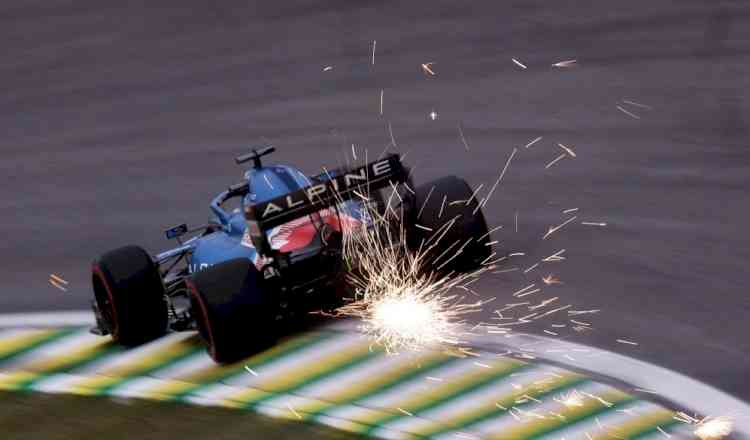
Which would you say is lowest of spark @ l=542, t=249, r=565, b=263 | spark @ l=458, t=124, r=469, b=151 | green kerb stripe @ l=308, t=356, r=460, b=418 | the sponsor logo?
green kerb stripe @ l=308, t=356, r=460, b=418

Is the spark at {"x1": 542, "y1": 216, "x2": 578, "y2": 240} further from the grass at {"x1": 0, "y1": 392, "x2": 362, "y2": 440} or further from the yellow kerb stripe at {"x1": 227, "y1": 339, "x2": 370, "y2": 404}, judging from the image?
the grass at {"x1": 0, "y1": 392, "x2": 362, "y2": 440}

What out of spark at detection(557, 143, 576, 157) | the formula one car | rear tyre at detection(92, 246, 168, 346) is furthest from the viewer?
spark at detection(557, 143, 576, 157)

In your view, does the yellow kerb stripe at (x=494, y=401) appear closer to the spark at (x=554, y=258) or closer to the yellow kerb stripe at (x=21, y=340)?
the spark at (x=554, y=258)

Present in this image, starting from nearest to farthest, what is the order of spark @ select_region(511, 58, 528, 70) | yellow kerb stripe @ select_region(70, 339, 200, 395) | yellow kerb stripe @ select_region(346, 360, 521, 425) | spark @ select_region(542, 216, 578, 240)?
yellow kerb stripe @ select_region(346, 360, 521, 425) < yellow kerb stripe @ select_region(70, 339, 200, 395) < spark @ select_region(542, 216, 578, 240) < spark @ select_region(511, 58, 528, 70)

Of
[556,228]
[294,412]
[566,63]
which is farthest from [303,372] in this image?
[566,63]

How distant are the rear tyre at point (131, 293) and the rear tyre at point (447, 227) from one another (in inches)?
73.1

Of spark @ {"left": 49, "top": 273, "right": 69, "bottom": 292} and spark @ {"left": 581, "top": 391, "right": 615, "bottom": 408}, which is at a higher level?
spark @ {"left": 49, "top": 273, "right": 69, "bottom": 292}

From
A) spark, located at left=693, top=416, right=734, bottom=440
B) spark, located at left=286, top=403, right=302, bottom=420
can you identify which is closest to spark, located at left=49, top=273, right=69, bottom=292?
spark, located at left=286, top=403, right=302, bottom=420

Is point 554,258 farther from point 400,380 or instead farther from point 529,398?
point 529,398

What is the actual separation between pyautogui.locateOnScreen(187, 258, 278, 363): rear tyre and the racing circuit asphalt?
179cm

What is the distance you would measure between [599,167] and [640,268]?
105 inches

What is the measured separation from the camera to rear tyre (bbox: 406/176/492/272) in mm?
9055

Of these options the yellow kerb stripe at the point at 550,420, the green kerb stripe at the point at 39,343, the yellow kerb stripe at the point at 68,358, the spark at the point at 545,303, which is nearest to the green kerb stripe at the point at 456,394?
the yellow kerb stripe at the point at 550,420

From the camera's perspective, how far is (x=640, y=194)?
36.9 ft
